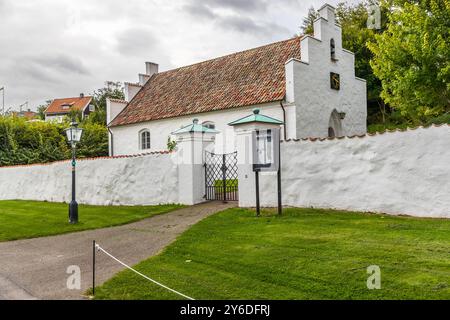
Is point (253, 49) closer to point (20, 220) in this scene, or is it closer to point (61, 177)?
point (61, 177)

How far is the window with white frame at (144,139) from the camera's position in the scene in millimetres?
26766

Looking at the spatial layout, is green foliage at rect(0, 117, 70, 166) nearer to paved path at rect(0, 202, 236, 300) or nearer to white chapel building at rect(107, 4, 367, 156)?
white chapel building at rect(107, 4, 367, 156)

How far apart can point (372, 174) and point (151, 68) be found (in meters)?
24.1

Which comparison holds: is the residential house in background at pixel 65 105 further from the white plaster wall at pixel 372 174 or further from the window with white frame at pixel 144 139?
the white plaster wall at pixel 372 174

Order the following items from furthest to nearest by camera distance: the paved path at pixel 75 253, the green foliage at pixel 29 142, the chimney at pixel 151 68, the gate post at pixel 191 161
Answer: the chimney at pixel 151 68, the green foliage at pixel 29 142, the gate post at pixel 191 161, the paved path at pixel 75 253

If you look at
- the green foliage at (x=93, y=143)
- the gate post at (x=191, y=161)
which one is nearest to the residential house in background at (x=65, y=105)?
the green foliage at (x=93, y=143)

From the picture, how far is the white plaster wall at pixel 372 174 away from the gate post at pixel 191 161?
9.53ft

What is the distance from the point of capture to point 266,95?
65.5ft

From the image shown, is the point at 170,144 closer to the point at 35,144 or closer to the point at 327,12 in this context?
the point at 327,12

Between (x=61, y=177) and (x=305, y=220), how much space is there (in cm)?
1407

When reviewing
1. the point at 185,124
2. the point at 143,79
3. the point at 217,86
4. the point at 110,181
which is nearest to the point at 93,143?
the point at 143,79

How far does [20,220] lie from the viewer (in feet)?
46.2

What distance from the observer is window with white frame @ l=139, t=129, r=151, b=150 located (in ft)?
87.8

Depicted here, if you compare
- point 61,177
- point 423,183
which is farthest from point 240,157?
point 61,177
